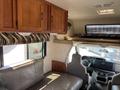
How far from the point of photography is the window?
2.18 meters

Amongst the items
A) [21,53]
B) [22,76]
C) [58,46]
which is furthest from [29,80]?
[58,46]

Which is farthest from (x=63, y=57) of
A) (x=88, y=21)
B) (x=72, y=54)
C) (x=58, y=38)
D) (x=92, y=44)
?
(x=88, y=21)

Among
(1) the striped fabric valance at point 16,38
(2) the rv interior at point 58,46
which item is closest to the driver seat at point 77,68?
(2) the rv interior at point 58,46

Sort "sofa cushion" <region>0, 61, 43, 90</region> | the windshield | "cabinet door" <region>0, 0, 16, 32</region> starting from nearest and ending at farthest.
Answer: "cabinet door" <region>0, 0, 16, 32</region>
"sofa cushion" <region>0, 61, 43, 90</region>
the windshield

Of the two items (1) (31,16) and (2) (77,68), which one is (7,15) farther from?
(2) (77,68)

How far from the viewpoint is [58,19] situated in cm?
233

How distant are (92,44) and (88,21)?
758mm

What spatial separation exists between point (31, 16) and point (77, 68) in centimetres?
172

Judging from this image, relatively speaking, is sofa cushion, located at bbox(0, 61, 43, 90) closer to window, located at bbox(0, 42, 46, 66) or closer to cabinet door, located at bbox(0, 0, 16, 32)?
window, located at bbox(0, 42, 46, 66)

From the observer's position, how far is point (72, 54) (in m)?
3.13

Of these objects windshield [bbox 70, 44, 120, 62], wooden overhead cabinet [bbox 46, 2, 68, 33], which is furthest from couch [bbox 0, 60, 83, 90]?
wooden overhead cabinet [bbox 46, 2, 68, 33]

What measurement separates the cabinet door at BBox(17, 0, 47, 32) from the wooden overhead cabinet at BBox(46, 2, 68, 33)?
15 cm

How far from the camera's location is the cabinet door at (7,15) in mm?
1318

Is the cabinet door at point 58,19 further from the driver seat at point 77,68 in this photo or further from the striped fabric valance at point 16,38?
the driver seat at point 77,68
